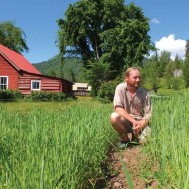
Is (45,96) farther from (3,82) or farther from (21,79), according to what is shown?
(3,82)

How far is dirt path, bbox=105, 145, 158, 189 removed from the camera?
3.86 m

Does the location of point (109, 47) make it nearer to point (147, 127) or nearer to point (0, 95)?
point (0, 95)

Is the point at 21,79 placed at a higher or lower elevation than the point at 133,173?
higher

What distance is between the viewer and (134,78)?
573cm

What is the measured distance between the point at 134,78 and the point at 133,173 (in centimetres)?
171

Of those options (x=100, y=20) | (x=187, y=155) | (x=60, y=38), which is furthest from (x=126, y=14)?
(x=187, y=155)

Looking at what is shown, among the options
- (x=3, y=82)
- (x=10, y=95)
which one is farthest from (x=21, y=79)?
(x=10, y=95)

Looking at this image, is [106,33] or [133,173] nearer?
[133,173]

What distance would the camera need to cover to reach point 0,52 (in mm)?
34719

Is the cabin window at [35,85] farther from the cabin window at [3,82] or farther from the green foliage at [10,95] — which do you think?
the cabin window at [3,82]

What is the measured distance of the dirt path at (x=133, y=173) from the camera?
3863 millimetres

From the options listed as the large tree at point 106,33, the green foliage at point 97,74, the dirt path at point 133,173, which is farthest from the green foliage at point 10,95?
the dirt path at point 133,173

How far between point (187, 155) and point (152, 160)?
5.09ft

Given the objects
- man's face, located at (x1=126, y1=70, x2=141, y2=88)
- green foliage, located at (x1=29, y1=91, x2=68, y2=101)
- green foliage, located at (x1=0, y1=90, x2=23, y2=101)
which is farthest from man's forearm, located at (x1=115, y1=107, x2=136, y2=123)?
green foliage, located at (x1=29, y1=91, x2=68, y2=101)
